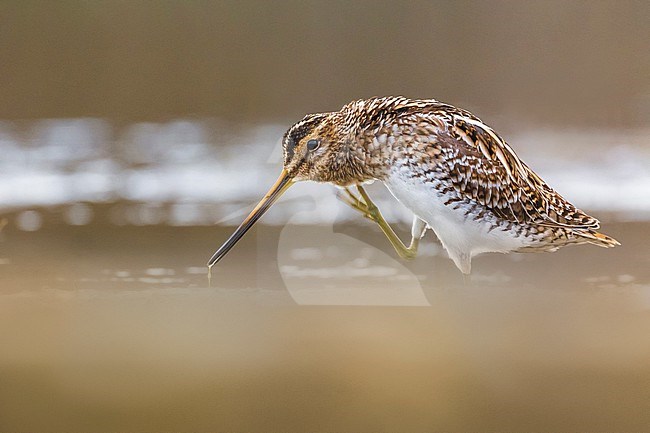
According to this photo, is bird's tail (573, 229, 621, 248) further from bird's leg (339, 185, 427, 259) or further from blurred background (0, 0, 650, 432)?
bird's leg (339, 185, 427, 259)

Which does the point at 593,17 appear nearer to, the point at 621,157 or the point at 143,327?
the point at 621,157

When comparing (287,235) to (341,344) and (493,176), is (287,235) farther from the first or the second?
(493,176)

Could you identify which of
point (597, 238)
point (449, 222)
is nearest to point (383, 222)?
point (449, 222)

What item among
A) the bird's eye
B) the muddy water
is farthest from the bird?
the muddy water

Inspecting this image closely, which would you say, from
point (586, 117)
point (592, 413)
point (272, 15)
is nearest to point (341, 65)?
point (272, 15)

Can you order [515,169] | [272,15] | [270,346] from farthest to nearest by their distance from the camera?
1. [272,15]
2. [270,346]
3. [515,169]
